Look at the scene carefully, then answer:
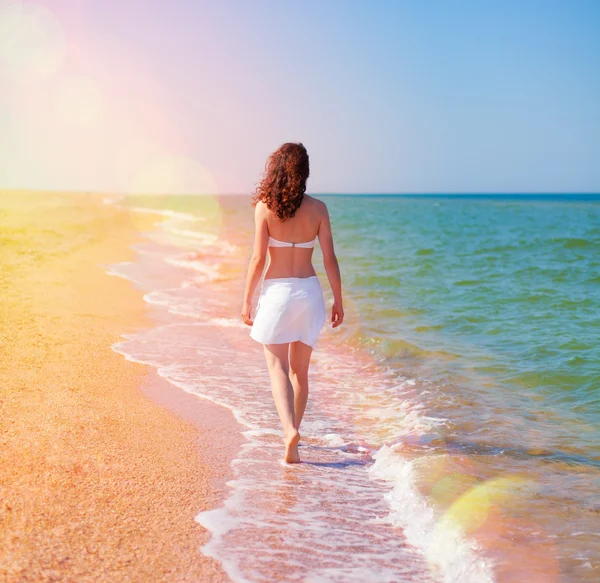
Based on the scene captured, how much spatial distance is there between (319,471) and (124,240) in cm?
2113

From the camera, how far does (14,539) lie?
310cm

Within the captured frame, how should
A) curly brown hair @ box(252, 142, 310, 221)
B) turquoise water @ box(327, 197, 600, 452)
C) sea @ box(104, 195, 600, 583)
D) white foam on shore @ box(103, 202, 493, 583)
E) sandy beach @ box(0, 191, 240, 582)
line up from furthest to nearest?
turquoise water @ box(327, 197, 600, 452)
curly brown hair @ box(252, 142, 310, 221)
sea @ box(104, 195, 600, 583)
white foam on shore @ box(103, 202, 493, 583)
sandy beach @ box(0, 191, 240, 582)

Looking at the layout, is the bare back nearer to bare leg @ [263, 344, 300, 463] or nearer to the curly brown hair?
the curly brown hair

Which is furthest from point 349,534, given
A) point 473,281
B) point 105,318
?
point 473,281

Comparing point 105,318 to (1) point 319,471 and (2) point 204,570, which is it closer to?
(1) point 319,471

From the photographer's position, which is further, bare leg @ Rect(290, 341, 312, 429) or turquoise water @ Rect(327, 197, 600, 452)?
turquoise water @ Rect(327, 197, 600, 452)

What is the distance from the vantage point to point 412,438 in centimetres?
543

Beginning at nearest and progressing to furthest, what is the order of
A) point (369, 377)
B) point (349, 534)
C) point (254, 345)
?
point (349, 534), point (369, 377), point (254, 345)

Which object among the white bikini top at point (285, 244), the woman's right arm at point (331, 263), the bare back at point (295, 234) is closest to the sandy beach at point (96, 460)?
the woman's right arm at point (331, 263)

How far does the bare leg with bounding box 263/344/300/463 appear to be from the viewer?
460 centimetres

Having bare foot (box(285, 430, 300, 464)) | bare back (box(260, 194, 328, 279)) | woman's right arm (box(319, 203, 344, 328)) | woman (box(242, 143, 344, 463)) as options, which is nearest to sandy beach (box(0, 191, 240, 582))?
bare foot (box(285, 430, 300, 464))

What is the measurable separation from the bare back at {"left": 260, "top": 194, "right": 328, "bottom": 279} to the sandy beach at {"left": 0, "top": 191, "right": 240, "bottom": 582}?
1.42 meters

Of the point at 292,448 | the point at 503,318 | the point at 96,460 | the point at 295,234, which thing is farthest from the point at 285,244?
the point at 503,318

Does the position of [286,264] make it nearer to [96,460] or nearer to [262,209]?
[262,209]
